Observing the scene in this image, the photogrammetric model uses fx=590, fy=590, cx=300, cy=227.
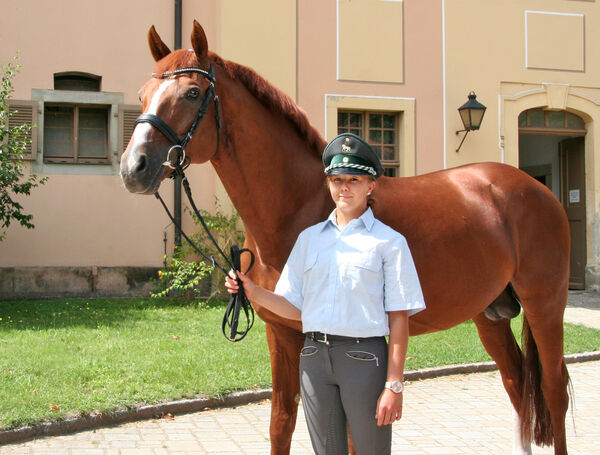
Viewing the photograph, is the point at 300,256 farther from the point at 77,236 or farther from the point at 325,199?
the point at 77,236

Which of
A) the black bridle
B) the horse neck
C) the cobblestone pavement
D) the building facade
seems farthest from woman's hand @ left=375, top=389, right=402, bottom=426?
the building facade

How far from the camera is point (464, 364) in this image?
21.7 ft

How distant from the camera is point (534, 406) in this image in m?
3.77

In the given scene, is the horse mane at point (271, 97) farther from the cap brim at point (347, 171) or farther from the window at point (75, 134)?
the window at point (75, 134)

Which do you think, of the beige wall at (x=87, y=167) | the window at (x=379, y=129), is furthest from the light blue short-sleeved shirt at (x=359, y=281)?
the window at (x=379, y=129)

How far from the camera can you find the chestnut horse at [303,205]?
2609mm

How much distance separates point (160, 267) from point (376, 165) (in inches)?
345

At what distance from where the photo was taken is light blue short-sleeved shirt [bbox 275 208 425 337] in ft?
7.20

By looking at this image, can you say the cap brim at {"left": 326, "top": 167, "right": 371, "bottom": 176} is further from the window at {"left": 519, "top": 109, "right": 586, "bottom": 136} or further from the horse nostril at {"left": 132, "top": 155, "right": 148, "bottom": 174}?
the window at {"left": 519, "top": 109, "right": 586, "bottom": 136}

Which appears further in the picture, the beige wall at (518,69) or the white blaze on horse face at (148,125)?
the beige wall at (518,69)

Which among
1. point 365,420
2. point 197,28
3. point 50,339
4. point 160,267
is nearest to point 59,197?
point 160,267

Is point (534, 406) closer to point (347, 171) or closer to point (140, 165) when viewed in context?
point (347, 171)

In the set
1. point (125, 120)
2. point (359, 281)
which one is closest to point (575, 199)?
point (125, 120)

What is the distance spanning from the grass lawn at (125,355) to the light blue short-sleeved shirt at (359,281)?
3.02 metres
